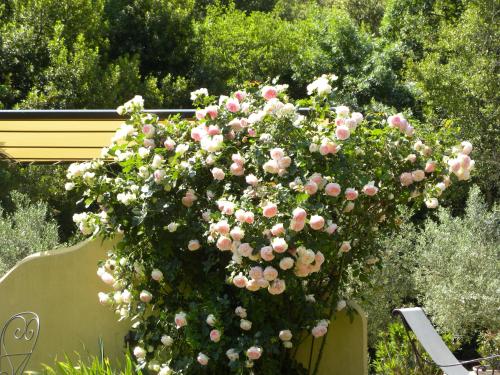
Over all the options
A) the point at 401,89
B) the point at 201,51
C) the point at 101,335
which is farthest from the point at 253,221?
the point at 201,51

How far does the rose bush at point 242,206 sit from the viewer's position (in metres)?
5.91

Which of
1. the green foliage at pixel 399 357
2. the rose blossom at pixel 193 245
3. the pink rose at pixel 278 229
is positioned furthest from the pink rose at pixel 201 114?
the green foliage at pixel 399 357

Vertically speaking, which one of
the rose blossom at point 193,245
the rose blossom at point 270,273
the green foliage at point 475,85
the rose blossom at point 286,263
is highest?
the rose blossom at point 286,263

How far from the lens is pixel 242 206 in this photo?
5742 millimetres

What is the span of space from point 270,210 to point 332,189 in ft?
1.90

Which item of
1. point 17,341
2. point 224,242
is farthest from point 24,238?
point 224,242

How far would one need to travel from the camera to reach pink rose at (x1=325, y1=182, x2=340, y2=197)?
5.84m

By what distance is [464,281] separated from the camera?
409 inches

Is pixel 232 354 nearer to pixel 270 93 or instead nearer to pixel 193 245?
pixel 193 245

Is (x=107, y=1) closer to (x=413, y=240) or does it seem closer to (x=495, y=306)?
(x=413, y=240)

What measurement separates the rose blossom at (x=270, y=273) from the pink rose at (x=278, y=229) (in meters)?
0.25

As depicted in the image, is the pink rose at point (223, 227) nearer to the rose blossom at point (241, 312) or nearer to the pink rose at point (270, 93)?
the rose blossom at point (241, 312)

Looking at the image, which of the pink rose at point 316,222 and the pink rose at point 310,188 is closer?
the pink rose at point 316,222

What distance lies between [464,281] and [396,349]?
1785mm
